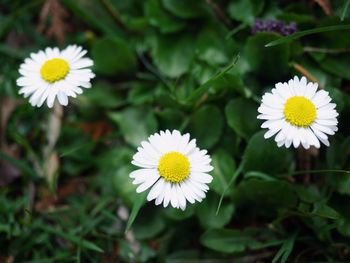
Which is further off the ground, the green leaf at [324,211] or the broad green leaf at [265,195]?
the broad green leaf at [265,195]

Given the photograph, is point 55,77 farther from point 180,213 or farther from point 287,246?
point 287,246

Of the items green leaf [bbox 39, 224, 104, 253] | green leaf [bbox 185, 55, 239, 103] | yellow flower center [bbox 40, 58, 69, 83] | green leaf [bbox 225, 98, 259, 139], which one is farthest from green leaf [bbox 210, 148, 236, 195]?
yellow flower center [bbox 40, 58, 69, 83]

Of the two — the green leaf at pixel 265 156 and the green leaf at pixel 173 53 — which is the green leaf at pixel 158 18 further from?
the green leaf at pixel 265 156

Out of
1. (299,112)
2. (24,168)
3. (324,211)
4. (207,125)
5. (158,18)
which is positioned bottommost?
(324,211)

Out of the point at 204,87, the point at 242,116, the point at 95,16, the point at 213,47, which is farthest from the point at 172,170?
the point at 95,16

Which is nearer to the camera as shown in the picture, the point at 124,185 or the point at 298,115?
the point at 298,115

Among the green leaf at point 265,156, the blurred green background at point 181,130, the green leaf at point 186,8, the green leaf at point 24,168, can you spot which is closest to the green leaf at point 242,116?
the blurred green background at point 181,130
